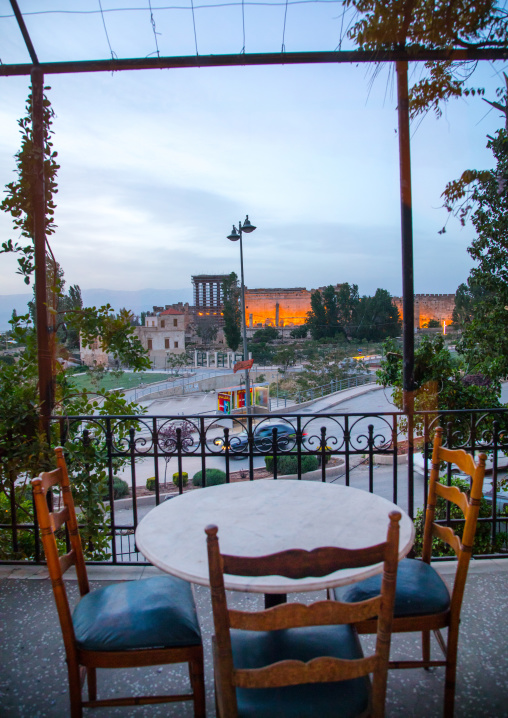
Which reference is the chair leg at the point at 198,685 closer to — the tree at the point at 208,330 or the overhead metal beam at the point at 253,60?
the overhead metal beam at the point at 253,60

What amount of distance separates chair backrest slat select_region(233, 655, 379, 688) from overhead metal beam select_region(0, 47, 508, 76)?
250 cm

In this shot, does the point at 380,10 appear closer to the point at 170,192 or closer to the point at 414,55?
the point at 414,55

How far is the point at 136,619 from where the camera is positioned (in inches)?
50.4

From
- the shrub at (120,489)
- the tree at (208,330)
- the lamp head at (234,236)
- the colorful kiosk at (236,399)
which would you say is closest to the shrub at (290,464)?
the colorful kiosk at (236,399)

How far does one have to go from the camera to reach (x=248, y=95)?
131 inches

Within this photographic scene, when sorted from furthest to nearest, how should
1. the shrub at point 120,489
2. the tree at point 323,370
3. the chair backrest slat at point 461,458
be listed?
the tree at point 323,370
the shrub at point 120,489
the chair backrest slat at point 461,458

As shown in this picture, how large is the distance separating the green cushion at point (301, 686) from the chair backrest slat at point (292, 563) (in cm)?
39

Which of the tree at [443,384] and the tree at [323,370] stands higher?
the tree at [443,384]

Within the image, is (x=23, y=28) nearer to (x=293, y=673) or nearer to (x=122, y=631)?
(x=122, y=631)

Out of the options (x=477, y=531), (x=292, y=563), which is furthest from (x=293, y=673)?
(x=477, y=531)

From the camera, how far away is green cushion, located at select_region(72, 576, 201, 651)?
1230mm

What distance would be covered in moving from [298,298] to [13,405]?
39877 millimetres

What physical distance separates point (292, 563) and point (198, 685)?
77cm

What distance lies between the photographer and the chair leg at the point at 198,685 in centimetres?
128
